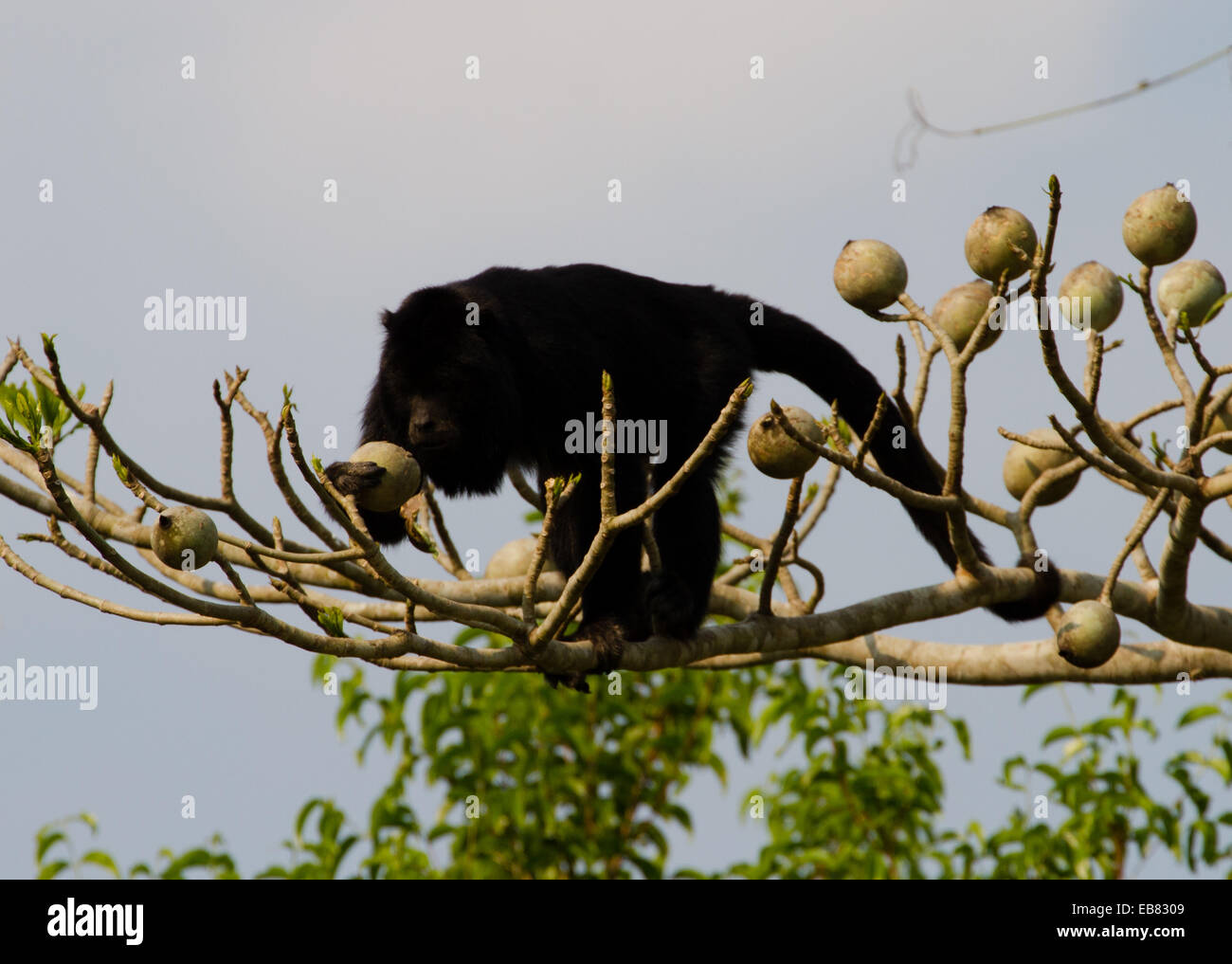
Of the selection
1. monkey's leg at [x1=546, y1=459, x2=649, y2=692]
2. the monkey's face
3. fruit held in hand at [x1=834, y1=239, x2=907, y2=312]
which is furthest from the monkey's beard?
fruit held in hand at [x1=834, y1=239, x2=907, y2=312]

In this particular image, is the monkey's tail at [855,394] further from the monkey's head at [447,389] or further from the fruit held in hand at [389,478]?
the fruit held in hand at [389,478]

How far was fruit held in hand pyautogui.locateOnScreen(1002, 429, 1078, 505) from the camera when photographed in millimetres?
4941

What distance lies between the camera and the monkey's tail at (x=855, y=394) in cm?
521

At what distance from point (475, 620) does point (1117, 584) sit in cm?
217

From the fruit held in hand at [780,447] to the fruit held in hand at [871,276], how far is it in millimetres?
652

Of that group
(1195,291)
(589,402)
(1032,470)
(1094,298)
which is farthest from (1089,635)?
(589,402)

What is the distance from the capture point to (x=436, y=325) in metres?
4.95

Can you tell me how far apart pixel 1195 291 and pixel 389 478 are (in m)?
2.26

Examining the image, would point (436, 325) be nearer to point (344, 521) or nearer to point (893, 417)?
point (893, 417)

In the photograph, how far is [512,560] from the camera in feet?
17.5

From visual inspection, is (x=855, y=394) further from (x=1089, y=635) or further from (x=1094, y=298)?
(x=1089, y=635)

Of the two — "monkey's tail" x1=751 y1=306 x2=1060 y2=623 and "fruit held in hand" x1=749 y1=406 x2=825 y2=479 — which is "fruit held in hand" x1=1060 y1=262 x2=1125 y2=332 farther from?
"monkey's tail" x1=751 y1=306 x2=1060 y2=623

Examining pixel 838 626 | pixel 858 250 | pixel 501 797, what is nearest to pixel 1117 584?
pixel 838 626

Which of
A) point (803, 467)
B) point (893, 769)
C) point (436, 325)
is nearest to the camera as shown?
point (803, 467)
